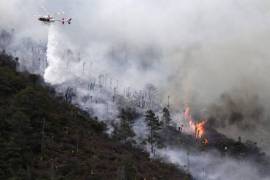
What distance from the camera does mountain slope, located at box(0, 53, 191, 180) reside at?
431 feet

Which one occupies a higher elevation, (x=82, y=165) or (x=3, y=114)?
(x=3, y=114)

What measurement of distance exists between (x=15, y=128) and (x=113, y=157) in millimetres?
48611

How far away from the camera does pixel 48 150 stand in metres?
158

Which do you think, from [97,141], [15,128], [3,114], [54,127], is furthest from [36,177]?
[97,141]

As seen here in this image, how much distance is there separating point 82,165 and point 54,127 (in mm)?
30889

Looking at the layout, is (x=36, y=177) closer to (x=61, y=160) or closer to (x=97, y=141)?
(x=61, y=160)

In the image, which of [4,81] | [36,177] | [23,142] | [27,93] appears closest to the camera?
[36,177]

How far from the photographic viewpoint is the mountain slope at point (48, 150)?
131375 millimetres

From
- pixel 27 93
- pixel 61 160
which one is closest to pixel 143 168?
pixel 61 160

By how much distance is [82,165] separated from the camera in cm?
15388

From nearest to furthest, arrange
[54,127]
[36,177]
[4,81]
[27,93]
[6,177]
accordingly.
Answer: [6,177] → [36,177] → [27,93] → [54,127] → [4,81]

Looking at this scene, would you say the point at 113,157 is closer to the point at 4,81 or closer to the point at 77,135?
the point at 77,135

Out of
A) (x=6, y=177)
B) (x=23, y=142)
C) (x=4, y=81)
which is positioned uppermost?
(x=4, y=81)

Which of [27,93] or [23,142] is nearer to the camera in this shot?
[23,142]
